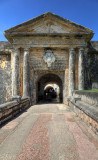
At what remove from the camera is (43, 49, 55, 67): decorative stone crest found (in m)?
9.55

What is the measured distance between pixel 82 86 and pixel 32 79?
423 cm

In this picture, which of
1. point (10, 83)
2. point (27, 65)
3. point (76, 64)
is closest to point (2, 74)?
point (10, 83)

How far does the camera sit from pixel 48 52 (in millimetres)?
9562

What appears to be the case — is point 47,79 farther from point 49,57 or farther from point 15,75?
point 15,75

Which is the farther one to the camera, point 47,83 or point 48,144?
point 47,83

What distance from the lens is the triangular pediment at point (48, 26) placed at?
9.14m

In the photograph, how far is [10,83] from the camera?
10.2 meters

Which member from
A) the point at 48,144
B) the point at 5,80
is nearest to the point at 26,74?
the point at 5,80

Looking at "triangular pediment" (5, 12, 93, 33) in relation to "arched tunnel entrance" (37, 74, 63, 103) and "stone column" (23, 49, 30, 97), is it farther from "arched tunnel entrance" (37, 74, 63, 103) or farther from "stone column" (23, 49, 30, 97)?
"arched tunnel entrance" (37, 74, 63, 103)

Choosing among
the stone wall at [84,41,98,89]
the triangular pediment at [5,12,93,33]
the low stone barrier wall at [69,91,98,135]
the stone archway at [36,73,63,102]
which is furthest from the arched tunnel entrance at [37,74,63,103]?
the low stone barrier wall at [69,91,98,135]

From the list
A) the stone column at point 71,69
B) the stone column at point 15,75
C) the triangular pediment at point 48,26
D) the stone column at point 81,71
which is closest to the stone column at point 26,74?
the stone column at point 15,75

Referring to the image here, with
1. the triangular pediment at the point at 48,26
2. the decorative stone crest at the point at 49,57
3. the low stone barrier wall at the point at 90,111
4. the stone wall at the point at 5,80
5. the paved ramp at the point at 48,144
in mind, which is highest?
the triangular pediment at the point at 48,26

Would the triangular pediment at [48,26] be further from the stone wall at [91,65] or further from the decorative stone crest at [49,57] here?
the stone wall at [91,65]

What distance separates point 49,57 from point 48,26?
255cm
